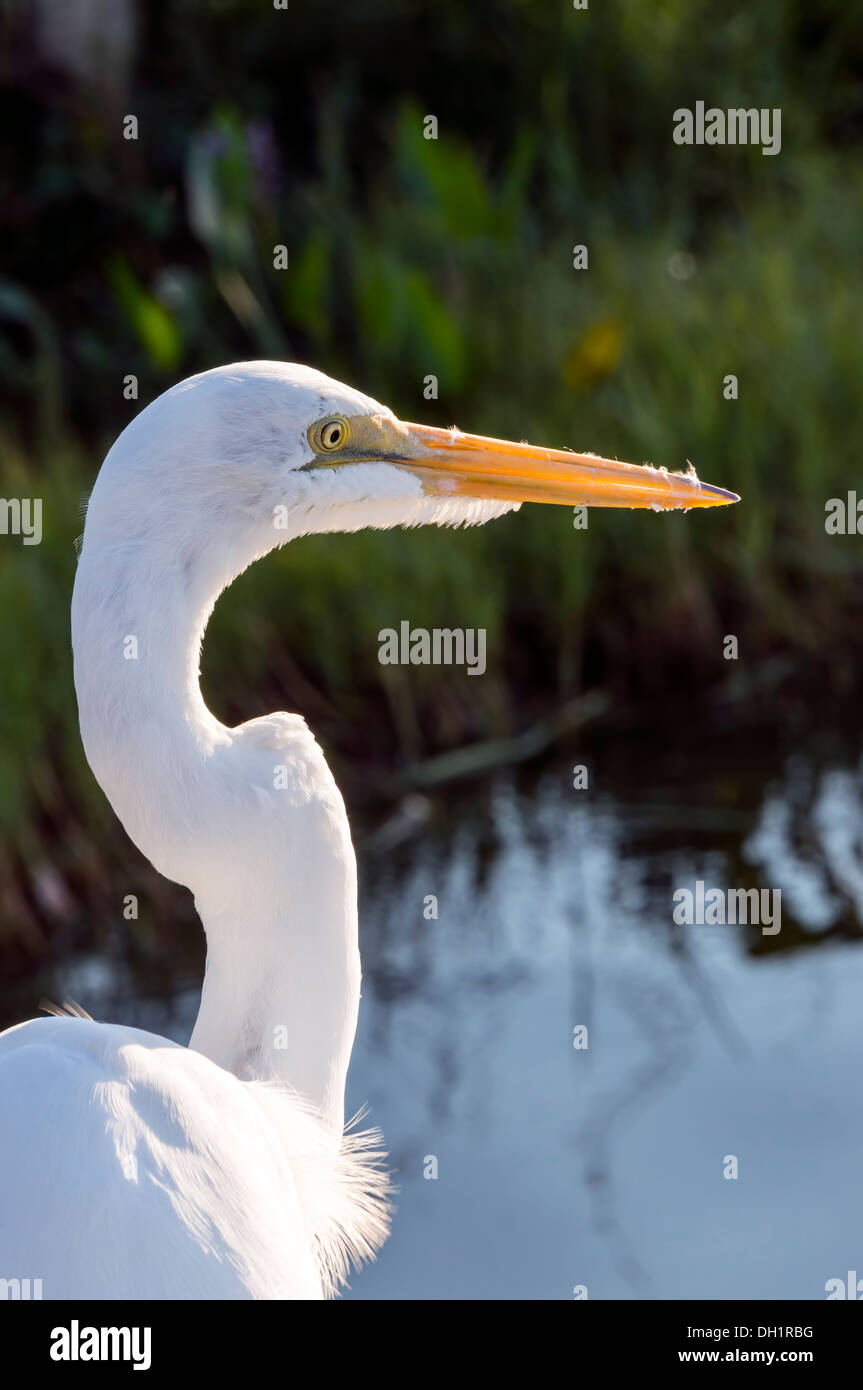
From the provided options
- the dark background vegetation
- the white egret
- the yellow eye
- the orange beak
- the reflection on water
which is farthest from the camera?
the dark background vegetation

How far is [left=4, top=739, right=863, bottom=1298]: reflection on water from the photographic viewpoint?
10.5 ft

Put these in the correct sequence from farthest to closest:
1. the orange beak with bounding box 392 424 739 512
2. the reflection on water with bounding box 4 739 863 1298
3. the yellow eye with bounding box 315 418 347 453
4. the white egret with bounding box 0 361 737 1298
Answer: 1. the reflection on water with bounding box 4 739 863 1298
2. the orange beak with bounding box 392 424 739 512
3. the yellow eye with bounding box 315 418 347 453
4. the white egret with bounding box 0 361 737 1298

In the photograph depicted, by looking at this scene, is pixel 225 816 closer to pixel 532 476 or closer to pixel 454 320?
pixel 532 476

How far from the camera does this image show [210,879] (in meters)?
1.76

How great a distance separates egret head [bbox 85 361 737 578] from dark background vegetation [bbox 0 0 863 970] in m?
2.20

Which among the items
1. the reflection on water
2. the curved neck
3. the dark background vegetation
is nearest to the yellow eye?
the curved neck

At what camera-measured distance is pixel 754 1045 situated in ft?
11.9

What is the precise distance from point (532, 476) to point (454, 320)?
3785 millimetres

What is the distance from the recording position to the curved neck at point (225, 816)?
165 cm

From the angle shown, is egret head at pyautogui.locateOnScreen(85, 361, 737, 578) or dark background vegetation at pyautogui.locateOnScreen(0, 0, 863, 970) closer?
egret head at pyautogui.locateOnScreen(85, 361, 737, 578)

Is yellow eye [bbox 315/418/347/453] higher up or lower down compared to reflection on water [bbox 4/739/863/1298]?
higher up

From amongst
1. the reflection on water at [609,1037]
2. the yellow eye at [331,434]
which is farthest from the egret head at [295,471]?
the reflection on water at [609,1037]

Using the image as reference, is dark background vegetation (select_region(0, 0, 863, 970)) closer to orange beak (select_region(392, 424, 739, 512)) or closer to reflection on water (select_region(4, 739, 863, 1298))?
reflection on water (select_region(4, 739, 863, 1298))

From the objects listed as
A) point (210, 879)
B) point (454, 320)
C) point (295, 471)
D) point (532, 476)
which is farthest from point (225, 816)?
point (454, 320)
